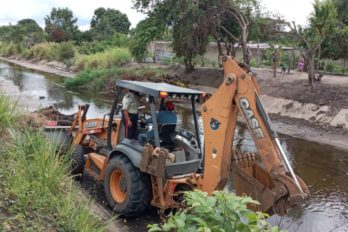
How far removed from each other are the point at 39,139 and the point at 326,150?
33.4 ft

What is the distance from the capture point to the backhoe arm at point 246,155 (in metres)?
5.39

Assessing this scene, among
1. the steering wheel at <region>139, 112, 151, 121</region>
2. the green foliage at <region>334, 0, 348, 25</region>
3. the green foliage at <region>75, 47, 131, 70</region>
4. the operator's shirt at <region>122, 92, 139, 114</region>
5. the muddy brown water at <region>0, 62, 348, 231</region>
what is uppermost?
the green foliage at <region>334, 0, 348, 25</region>

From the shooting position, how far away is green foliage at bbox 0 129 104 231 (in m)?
4.41

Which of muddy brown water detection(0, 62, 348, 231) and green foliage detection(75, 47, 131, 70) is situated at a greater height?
green foliage detection(75, 47, 131, 70)


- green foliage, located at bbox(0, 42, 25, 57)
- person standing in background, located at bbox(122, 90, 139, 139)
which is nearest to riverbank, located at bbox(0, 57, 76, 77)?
green foliage, located at bbox(0, 42, 25, 57)

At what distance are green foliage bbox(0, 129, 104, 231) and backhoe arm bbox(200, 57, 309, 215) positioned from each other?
6.23ft

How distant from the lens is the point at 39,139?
5.92 metres

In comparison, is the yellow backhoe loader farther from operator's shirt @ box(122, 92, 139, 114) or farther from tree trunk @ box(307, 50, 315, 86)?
tree trunk @ box(307, 50, 315, 86)

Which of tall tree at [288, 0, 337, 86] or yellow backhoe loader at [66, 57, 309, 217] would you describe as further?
tall tree at [288, 0, 337, 86]

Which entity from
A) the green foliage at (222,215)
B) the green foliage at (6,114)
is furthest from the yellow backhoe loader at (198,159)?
the green foliage at (222,215)

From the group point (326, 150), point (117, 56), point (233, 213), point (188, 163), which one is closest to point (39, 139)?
point (188, 163)

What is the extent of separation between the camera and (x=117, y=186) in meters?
7.24

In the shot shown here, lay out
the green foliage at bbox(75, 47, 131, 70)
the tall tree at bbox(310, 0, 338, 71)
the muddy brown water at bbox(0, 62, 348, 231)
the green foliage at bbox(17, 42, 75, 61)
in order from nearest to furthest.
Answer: the muddy brown water at bbox(0, 62, 348, 231) → the tall tree at bbox(310, 0, 338, 71) → the green foliage at bbox(75, 47, 131, 70) → the green foliage at bbox(17, 42, 75, 61)

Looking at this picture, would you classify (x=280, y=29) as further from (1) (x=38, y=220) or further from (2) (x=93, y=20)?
(2) (x=93, y=20)
